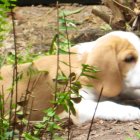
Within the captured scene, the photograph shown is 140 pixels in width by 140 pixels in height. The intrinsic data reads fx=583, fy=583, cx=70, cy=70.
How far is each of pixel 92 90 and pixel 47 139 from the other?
1.28 meters

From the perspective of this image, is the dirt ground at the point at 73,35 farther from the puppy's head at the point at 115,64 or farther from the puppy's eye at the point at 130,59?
the puppy's eye at the point at 130,59

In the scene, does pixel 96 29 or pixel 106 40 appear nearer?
pixel 106 40

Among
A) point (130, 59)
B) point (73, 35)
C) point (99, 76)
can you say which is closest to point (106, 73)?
point (99, 76)

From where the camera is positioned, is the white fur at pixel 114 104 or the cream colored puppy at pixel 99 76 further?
the cream colored puppy at pixel 99 76

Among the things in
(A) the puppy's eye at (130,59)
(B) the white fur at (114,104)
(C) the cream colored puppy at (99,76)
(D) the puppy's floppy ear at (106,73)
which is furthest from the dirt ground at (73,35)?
(A) the puppy's eye at (130,59)

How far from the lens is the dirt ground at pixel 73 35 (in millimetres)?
4477

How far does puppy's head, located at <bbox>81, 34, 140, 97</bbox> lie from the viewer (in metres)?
5.16

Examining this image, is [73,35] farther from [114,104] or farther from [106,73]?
[114,104]

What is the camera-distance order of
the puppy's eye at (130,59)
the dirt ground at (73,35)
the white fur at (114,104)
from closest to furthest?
the dirt ground at (73,35)
the white fur at (114,104)
the puppy's eye at (130,59)

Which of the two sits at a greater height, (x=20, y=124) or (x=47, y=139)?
(x=20, y=124)

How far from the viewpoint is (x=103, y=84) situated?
5141 mm

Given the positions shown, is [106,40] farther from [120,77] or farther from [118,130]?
[118,130]

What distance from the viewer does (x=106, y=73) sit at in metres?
5.16

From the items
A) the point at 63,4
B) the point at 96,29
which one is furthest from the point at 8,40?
the point at 63,4
